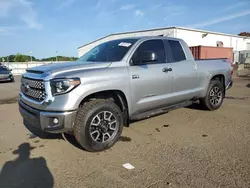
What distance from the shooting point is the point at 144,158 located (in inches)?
136

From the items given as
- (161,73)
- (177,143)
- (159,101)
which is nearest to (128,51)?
(161,73)

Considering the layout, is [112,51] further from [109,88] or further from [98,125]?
[98,125]

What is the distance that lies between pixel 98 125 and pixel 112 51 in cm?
163

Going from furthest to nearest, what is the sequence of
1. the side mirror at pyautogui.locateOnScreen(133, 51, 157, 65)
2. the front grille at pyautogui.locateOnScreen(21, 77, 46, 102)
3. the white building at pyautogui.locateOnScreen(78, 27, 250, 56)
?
1. the white building at pyautogui.locateOnScreen(78, 27, 250, 56)
2. the side mirror at pyautogui.locateOnScreen(133, 51, 157, 65)
3. the front grille at pyautogui.locateOnScreen(21, 77, 46, 102)

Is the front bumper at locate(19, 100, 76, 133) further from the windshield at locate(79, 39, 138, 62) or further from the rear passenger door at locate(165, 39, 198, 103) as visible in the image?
the rear passenger door at locate(165, 39, 198, 103)

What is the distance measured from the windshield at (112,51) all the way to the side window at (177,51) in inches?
41.1

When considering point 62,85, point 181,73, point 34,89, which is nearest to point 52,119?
point 62,85

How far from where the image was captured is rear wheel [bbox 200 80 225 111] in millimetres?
5902

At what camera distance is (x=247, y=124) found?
499 cm

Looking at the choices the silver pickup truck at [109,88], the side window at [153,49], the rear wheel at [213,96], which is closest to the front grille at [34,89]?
the silver pickup truck at [109,88]

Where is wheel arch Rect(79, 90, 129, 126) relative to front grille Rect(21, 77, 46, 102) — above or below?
below

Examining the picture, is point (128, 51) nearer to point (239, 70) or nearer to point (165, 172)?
point (165, 172)

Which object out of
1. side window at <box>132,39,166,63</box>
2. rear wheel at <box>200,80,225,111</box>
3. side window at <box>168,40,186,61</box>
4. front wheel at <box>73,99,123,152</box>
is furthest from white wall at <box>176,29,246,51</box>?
front wheel at <box>73,99,123,152</box>

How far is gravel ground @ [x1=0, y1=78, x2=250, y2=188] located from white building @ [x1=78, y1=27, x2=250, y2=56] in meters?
22.9
